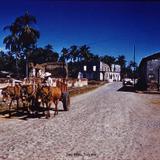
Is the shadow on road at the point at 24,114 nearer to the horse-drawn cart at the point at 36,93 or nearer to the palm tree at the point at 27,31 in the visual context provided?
the horse-drawn cart at the point at 36,93

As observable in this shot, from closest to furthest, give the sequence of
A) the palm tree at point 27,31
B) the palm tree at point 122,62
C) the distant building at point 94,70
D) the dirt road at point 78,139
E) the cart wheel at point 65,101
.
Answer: the dirt road at point 78,139 → the cart wheel at point 65,101 → the palm tree at point 27,31 → the distant building at point 94,70 → the palm tree at point 122,62

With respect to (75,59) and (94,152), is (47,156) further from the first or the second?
(75,59)

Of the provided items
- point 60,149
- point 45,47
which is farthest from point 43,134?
point 45,47

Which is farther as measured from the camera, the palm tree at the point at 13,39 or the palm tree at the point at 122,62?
the palm tree at the point at 122,62

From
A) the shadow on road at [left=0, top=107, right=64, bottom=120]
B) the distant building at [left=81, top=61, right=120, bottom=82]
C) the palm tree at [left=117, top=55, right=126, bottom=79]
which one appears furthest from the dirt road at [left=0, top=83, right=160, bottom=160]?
the palm tree at [left=117, top=55, right=126, bottom=79]

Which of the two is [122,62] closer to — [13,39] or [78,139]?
[13,39]

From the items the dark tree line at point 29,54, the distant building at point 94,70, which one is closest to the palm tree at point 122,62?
the dark tree line at point 29,54

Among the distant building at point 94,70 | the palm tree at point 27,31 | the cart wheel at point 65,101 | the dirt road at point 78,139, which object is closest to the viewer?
the dirt road at point 78,139

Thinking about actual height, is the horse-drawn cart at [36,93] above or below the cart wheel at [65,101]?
above

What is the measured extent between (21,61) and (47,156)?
314ft

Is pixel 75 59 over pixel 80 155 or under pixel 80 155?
over

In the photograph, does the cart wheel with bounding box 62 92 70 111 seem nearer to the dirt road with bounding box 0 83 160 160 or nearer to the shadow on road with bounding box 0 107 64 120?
the shadow on road with bounding box 0 107 64 120

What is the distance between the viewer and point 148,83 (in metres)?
50.2

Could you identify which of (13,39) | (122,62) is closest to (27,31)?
(13,39)
